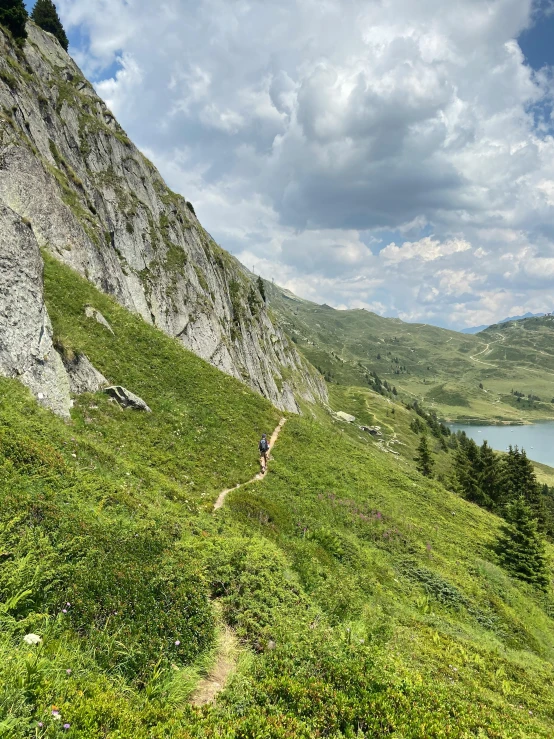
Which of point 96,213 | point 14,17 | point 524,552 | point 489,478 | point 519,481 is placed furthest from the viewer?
point 519,481

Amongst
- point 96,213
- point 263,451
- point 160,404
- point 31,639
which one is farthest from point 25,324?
point 96,213

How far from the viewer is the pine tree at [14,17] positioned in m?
58.9

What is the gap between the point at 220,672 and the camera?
8602 mm

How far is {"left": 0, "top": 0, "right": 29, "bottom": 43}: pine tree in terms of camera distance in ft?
193

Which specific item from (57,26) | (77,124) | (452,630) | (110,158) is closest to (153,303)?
(110,158)

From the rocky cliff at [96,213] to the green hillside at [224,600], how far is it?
7.49 meters

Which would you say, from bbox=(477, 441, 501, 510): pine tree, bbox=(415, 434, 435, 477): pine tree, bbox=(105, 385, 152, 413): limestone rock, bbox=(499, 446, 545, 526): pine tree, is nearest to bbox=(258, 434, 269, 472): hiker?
bbox=(105, 385, 152, 413): limestone rock

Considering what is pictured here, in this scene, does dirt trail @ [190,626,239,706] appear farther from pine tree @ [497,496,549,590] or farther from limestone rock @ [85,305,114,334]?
limestone rock @ [85,305,114,334]

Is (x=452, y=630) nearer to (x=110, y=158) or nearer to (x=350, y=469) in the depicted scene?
(x=350, y=469)

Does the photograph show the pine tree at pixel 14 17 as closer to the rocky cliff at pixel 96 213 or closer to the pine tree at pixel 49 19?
the rocky cliff at pixel 96 213

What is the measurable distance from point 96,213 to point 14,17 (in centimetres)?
3463

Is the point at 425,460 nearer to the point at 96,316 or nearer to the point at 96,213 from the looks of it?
the point at 96,316

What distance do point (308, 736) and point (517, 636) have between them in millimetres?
17542

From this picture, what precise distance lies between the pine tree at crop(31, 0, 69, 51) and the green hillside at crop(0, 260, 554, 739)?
105408mm
